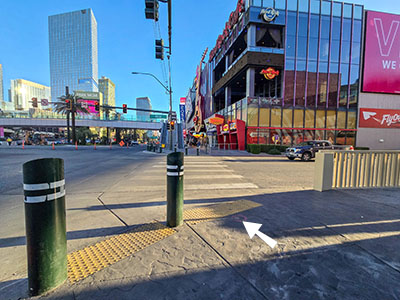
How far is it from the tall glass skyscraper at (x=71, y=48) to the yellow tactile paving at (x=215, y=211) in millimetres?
156405

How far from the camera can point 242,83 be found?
3284cm

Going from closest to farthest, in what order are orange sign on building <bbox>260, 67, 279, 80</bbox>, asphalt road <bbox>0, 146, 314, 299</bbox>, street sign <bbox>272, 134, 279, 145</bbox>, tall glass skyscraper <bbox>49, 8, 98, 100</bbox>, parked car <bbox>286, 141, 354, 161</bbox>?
1. asphalt road <bbox>0, 146, 314, 299</bbox>
2. parked car <bbox>286, 141, 354, 161</bbox>
3. orange sign on building <bbox>260, 67, 279, 80</bbox>
4. street sign <bbox>272, 134, 279, 145</bbox>
5. tall glass skyscraper <bbox>49, 8, 98, 100</bbox>

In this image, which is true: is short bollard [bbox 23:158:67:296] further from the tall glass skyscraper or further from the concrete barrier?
the tall glass skyscraper

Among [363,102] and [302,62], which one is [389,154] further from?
[363,102]

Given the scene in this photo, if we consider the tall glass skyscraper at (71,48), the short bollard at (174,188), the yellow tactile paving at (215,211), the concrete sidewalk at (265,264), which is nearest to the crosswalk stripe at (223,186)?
the yellow tactile paving at (215,211)

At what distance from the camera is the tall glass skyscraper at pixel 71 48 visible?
136375 mm

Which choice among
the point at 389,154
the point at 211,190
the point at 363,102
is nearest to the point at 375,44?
the point at 363,102

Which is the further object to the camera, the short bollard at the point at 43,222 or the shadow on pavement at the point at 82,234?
the shadow on pavement at the point at 82,234

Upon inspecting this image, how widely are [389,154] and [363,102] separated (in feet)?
90.0

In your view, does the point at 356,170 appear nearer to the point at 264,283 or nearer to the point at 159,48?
the point at 264,283

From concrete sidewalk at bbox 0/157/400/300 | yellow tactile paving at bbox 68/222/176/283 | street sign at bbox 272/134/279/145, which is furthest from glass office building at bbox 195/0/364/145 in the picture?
yellow tactile paving at bbox 68/222/176/283

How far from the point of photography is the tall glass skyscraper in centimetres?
13638

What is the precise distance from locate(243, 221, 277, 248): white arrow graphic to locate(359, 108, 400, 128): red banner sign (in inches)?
1278

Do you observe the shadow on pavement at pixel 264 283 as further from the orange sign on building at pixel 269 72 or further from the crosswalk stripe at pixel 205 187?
the orange sign on building at pixel 269 72
